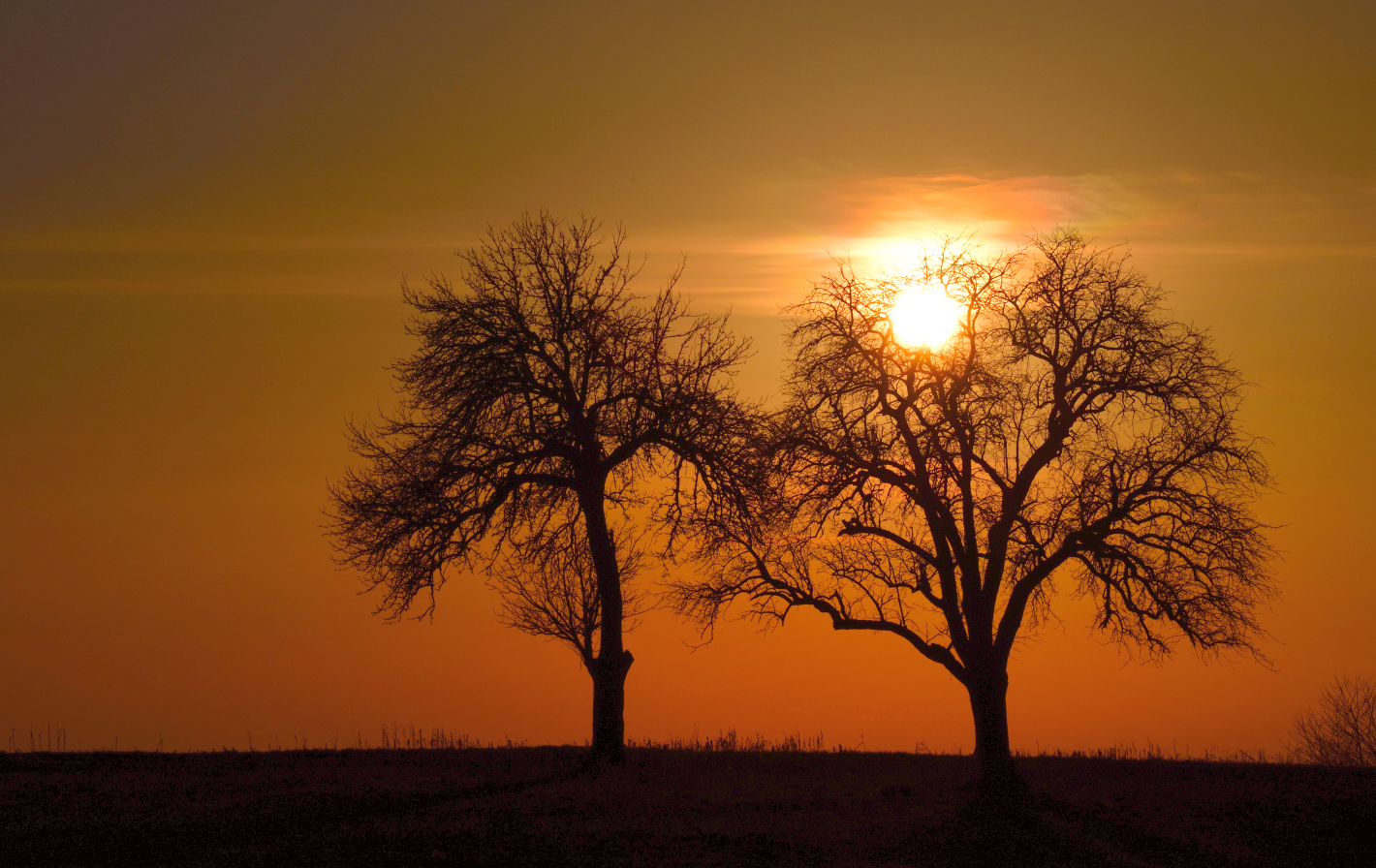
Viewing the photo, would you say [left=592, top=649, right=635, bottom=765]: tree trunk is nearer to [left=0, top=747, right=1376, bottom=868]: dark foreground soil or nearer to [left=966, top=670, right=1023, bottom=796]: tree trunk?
[left=0, top=747, right=1376, bottom=868]: dark foreground soil

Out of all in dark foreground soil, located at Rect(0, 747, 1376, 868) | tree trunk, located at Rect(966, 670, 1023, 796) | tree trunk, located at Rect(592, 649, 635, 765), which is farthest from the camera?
tree trunk, located at Rect(592, 649, 635, 765)

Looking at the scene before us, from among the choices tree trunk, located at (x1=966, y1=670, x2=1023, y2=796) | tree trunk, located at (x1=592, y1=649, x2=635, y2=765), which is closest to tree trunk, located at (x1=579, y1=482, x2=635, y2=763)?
tree trunk, located at (x1=592, y1=649, x2=635, y2=765)

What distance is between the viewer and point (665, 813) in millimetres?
18250

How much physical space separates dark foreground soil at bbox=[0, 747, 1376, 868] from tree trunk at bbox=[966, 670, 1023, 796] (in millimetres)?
550

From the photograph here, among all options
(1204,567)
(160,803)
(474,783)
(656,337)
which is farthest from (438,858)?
(1204,567)

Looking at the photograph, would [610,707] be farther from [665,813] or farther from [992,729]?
[992,729]

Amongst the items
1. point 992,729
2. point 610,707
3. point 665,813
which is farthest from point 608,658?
point 992,729

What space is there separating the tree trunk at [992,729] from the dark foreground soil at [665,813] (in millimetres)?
550

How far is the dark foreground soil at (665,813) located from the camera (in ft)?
53.6

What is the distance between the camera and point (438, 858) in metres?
15.6

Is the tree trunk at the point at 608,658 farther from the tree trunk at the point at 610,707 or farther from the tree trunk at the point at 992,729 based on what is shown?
the tree trunk at the point at 992,729

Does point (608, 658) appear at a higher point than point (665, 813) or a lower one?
higher

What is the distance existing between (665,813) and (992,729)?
5797 millimetres

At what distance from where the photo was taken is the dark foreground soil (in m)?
16.3
